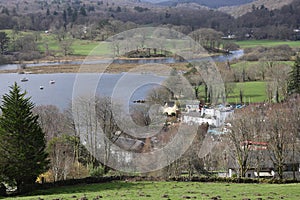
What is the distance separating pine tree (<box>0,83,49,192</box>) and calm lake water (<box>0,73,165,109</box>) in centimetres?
1585

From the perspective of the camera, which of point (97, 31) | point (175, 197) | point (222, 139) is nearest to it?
point (175, 197)

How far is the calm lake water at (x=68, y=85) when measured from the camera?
3610cm

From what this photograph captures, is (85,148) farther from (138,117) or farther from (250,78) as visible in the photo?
(250,78)

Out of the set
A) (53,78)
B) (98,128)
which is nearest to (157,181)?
(98,128)

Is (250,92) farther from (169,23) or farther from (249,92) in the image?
(169,23)

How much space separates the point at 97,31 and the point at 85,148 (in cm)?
7935

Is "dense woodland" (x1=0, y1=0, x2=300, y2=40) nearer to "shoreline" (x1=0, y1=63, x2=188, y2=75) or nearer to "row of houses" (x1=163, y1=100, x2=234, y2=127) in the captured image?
"shoreline" (x1=0, y1=63, x2=188, y2=75)

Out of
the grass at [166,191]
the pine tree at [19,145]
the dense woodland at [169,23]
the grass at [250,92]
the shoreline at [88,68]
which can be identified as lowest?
the grass at [166,191]

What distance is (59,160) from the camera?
1758 cm

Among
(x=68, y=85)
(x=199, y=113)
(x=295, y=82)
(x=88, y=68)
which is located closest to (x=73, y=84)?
(x=68, y=85)

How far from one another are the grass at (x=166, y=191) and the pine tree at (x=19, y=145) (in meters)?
0.85

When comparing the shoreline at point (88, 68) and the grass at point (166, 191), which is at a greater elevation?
the shoreline at point (88, 68)

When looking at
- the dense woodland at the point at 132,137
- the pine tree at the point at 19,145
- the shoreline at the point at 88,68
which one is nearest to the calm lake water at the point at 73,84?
the shoreline at the point at 88,68

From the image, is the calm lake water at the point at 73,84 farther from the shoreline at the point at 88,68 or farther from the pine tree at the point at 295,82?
the pine tree at the point at 295,82
